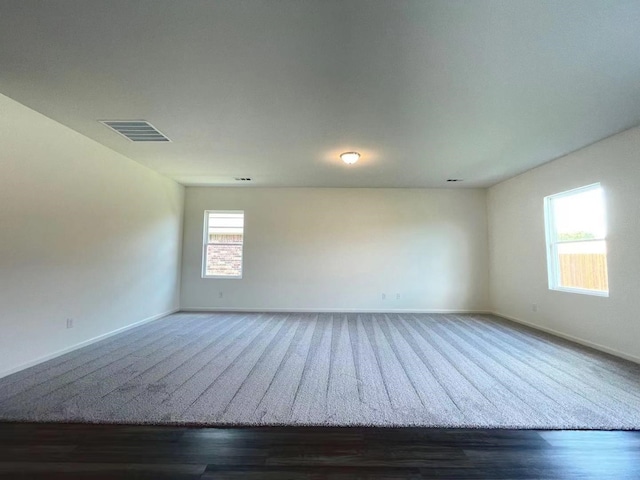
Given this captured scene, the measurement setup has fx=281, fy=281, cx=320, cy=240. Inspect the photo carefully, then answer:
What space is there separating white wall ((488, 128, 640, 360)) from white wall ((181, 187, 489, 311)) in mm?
509

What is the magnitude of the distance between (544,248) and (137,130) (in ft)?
20.2

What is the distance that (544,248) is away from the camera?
4.58 metres

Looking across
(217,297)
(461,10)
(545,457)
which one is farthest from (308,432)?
(217,297)

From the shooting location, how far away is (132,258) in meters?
4.53

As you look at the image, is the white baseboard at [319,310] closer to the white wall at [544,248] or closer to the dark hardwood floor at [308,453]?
the white wall at [544,248]

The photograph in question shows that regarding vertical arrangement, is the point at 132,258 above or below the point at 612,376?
above

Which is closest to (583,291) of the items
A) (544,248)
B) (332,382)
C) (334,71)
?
(544,248)

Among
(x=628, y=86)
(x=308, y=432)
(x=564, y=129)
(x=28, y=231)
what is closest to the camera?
(x=308, y=432)

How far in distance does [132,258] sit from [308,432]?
13.4 feet

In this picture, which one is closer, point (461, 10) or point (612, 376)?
point (461, 10)

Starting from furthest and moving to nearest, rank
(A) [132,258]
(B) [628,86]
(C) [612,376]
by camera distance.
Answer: (A) [132,258] < (C) [612,376] < (B) [628,86]

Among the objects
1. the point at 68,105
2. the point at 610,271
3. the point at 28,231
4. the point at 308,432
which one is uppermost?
the point at 68,105

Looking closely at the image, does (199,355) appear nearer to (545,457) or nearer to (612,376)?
(545,457)

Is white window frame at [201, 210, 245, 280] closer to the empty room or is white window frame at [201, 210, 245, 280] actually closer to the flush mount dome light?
the empty room
